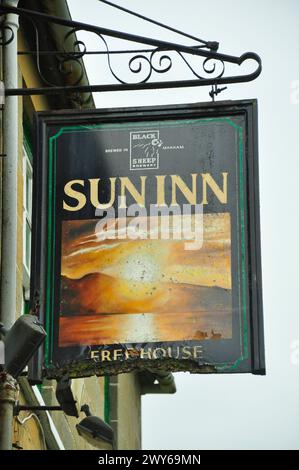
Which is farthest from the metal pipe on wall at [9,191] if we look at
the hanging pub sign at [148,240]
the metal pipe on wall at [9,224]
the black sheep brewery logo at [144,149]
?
the black sheep brewery logo at [144,149]

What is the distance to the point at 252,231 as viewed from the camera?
10547 millimetres

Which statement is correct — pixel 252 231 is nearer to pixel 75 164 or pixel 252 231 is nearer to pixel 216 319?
pixel 216 319

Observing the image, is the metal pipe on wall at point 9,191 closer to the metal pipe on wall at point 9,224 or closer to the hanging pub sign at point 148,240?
the metal pipe on wall at point 9,224

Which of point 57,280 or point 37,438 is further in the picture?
point 37,438

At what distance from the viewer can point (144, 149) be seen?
11.0 m

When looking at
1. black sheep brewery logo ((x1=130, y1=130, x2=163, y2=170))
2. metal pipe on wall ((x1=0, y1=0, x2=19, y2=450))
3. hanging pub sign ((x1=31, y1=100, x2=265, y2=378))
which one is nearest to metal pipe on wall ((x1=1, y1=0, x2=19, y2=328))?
metal pipe on wall ((x1=0, y1=0, x2=19, y2=450))

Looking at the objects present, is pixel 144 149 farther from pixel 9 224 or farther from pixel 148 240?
pixel 9 224

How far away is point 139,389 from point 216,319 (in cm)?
1567

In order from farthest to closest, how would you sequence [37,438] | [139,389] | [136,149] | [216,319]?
[139,389] < [37,438] < [136,149] < [216,319]

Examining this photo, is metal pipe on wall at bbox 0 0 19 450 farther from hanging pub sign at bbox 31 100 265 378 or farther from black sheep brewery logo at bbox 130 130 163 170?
black sheep brewery logo at bbox 130 130 163 170

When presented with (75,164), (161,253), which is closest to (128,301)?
(161,253)

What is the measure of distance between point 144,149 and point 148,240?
77 cm

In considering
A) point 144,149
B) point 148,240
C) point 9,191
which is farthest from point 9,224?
point 144,149

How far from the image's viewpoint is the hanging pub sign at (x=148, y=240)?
33.9ft
